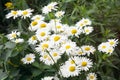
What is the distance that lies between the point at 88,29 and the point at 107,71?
0.96ft

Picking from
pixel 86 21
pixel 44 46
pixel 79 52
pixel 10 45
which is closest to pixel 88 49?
pixel 79 52

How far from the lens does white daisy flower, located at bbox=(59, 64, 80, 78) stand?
1.92m

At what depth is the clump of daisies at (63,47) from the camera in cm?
196

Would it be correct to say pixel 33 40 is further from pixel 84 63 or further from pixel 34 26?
pixel 84 63

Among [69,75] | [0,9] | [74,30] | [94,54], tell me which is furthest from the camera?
[0,9]

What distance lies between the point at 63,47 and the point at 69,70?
129mm

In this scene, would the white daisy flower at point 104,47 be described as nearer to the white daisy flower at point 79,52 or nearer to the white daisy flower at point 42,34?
the white daisy flower at point 79,52

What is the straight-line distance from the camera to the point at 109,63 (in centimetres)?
213

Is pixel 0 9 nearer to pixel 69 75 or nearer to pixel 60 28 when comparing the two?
pixel 60 28

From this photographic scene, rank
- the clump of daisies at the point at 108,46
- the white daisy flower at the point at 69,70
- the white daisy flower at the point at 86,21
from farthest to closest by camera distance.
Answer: the white daisy flower at the point at 86,21, the clump of daisies at the point at 108,46, the white daisy flower at the point at 69,70

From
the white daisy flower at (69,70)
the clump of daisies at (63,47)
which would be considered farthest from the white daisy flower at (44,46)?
the white daisy flower at (69,70)

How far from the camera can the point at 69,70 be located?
6.38 feet

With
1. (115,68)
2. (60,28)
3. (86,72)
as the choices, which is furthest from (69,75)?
(115,68)

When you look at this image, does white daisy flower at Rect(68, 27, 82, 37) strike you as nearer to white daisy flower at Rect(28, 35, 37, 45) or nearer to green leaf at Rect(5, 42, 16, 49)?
white daisy flower at Rect(28, 35, 37, 45)
